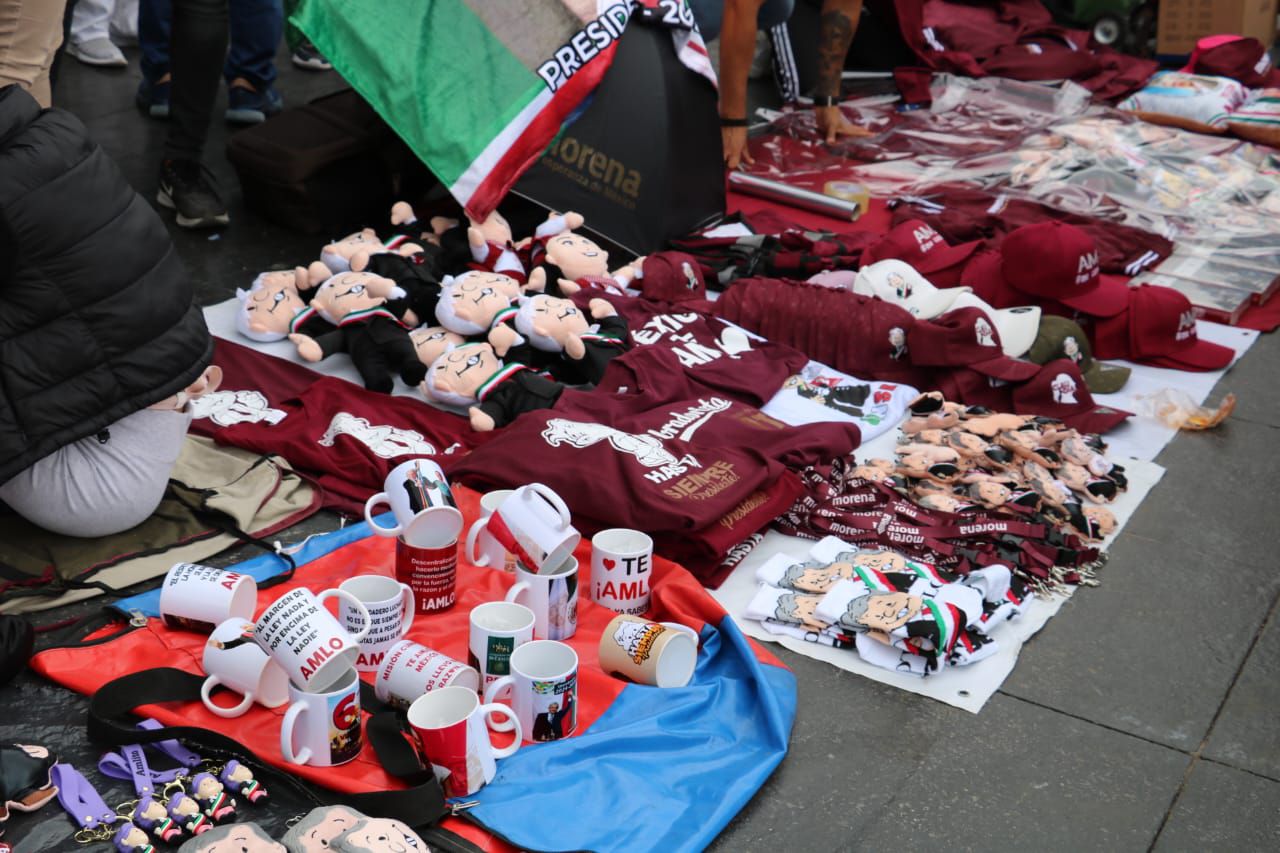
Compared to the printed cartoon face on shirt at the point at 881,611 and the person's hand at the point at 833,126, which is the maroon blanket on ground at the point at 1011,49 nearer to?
the person's hand at the point at 833,126

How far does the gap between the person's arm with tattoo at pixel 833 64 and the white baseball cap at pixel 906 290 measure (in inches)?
68.4

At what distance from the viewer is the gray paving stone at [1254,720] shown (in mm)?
2160

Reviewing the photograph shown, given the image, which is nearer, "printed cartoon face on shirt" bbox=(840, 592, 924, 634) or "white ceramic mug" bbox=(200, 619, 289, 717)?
"white ceramic mug" bbox=(200, 619, 289, 717)

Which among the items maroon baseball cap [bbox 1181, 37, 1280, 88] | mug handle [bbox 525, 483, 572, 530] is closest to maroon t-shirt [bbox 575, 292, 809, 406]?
mug handle [bbox 525, 483, 572, 530]

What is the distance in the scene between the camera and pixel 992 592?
247 cm

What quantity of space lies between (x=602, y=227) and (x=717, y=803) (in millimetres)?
2267

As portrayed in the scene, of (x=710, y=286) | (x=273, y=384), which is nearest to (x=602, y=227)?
(x=710, y=286)

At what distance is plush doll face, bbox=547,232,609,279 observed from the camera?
355 cm

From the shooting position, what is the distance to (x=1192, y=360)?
358cm

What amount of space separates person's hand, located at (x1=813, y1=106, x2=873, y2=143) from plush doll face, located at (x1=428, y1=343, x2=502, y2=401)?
253 cm

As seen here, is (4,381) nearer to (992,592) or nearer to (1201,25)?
(992,592)

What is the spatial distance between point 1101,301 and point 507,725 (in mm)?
2289

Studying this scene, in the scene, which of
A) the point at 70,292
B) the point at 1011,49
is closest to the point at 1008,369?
the point at 70,292

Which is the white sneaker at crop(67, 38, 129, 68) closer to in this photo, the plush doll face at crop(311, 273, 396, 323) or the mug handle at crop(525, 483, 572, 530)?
the plush doll face at crop(311, 273, 396, 323)
